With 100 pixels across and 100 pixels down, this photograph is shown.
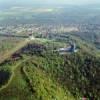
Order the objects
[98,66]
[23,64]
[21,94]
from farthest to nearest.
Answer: [98,66] < [23,64] < [21,94]

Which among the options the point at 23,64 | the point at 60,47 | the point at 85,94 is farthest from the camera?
the point at 60,47

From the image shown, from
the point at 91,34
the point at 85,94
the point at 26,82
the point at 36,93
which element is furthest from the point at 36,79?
the point at 91,34

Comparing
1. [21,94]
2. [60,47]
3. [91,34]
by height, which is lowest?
[91,34]

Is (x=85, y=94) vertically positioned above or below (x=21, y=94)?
below

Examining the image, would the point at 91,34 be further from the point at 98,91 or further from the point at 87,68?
the point at 98,91

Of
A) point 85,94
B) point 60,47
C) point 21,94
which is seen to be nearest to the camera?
point 21,94

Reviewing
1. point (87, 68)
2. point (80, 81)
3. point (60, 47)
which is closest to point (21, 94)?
A: point (80, 81)

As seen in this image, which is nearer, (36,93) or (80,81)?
(36,93)

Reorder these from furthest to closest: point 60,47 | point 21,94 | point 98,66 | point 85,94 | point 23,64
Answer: point 60,47, point 98,66, point 23,64, point 85,94, point 21,94

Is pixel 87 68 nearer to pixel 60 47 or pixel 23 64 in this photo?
pixel 23 64
